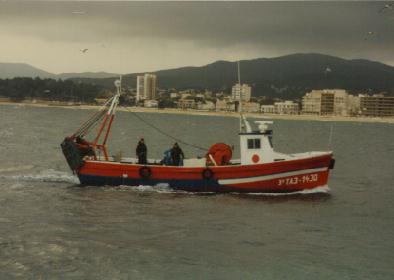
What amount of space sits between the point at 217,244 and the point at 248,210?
17.2 ft

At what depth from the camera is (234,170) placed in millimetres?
25078

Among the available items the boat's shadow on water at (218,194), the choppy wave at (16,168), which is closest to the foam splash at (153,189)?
the boat's shadow on water at (218,194)

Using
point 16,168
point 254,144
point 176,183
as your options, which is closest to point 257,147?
point 254,144

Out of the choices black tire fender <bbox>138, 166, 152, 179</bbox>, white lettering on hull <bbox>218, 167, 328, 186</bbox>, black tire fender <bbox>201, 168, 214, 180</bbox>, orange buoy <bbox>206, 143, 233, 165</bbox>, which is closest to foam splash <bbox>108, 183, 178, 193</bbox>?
black tire fender <bbox>138, 166, 152, 179</bbox>

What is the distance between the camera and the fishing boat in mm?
24984

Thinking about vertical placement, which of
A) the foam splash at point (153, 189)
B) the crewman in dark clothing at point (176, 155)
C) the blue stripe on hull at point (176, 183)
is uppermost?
the crewman in dark clothing at point (176, 155)

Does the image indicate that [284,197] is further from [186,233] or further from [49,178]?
[49,178]

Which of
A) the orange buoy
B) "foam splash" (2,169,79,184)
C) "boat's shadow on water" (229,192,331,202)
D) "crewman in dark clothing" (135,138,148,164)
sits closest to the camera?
"boat's shadow on water" (229,192,331,202)

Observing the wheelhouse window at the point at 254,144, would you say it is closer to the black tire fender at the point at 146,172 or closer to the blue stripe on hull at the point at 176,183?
the blue stripe on hull at the point at 176,183

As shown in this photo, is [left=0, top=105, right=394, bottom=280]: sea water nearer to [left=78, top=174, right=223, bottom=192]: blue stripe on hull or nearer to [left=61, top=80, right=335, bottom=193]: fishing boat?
[left=78, top=174, right=223, bottom=192]: blue stripe on hull

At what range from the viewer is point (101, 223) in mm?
19562

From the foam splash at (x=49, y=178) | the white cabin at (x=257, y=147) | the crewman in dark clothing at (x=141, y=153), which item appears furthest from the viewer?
the foam splash at (x=49, y=178)

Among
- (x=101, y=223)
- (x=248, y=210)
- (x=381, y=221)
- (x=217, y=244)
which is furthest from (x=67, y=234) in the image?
(x=381, y=221)

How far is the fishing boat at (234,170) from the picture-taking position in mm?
24984
